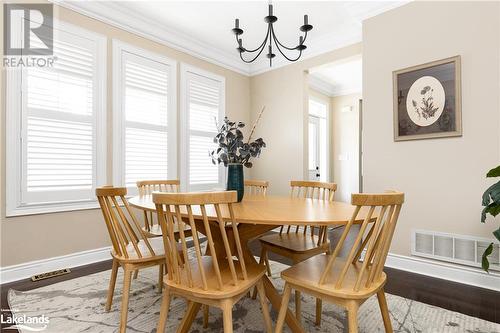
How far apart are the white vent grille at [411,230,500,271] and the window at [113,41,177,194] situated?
301 cm

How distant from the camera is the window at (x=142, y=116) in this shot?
3105mm

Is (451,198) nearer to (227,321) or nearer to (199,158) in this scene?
(227,321)

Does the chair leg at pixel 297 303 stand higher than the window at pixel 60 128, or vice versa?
the window at pixel 60 128

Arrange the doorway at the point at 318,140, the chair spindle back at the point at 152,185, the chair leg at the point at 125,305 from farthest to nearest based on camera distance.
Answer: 1. the doorway at the point at 318,140
2. the chair spindle back at the point at 152,185
3. the chair leg at the point at 125,305

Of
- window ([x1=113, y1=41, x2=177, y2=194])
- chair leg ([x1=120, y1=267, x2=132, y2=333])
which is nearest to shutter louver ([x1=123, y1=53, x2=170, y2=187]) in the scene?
window ([x1=113, y1=41, x2=177, y2=194])

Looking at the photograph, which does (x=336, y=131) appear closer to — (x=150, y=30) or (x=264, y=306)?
(x=150, y=30)

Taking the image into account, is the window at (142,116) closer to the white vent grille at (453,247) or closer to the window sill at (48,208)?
the window sill at (48,208)

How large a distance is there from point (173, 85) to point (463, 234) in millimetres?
3664

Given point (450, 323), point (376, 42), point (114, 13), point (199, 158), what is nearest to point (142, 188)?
point (199, 158)

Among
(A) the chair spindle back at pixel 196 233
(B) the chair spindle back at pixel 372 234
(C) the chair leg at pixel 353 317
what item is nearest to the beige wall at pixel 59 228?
(A) the chair spindle back at pixel 196 233

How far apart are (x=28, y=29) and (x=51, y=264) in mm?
2266

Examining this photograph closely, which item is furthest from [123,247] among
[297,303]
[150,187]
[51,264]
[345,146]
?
[345,146]

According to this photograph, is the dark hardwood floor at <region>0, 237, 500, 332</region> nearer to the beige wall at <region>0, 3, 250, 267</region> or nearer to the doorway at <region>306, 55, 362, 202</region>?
the beige wall at <region>0, 3, 250, 267</region>

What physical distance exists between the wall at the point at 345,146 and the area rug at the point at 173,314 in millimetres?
3916
